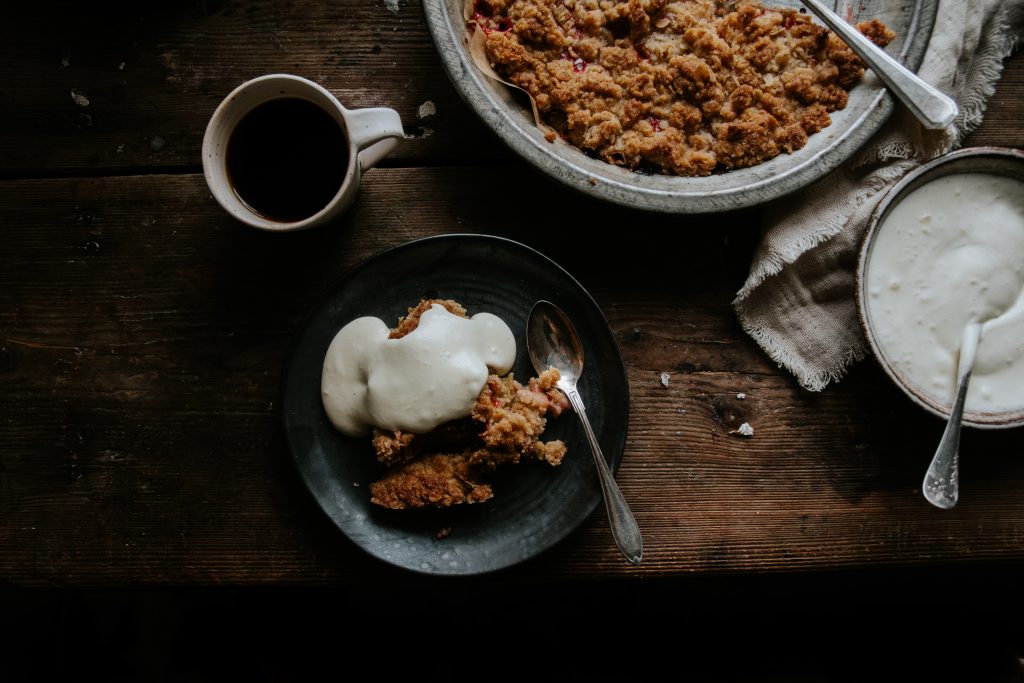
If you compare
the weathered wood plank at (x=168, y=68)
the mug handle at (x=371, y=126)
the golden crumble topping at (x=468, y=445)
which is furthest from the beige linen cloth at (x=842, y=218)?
the mug handle at (x=371, y=126)

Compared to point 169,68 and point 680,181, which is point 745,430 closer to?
point 680,181

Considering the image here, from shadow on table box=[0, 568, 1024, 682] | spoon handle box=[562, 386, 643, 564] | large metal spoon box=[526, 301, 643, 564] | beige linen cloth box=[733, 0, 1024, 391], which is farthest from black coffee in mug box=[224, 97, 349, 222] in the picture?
shadow on table box=[0, 568, 1024, 682]

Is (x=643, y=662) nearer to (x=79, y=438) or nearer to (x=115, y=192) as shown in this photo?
(x=79, y=438)

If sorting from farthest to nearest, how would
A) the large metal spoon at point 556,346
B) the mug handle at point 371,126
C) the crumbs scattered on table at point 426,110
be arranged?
the crumbs scattered on table at point 426,110, the large metal spoon at point 556,346, the mug handle at point 371,126

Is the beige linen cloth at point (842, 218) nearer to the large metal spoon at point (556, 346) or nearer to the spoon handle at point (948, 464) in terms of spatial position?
the spoon handle at point (948, 464)

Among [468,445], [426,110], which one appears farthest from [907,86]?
[468,445]

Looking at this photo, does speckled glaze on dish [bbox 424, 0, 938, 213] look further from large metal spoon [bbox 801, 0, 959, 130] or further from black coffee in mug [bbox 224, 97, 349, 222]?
black coffee in mug [bbox 224, 97, 349, 222]
